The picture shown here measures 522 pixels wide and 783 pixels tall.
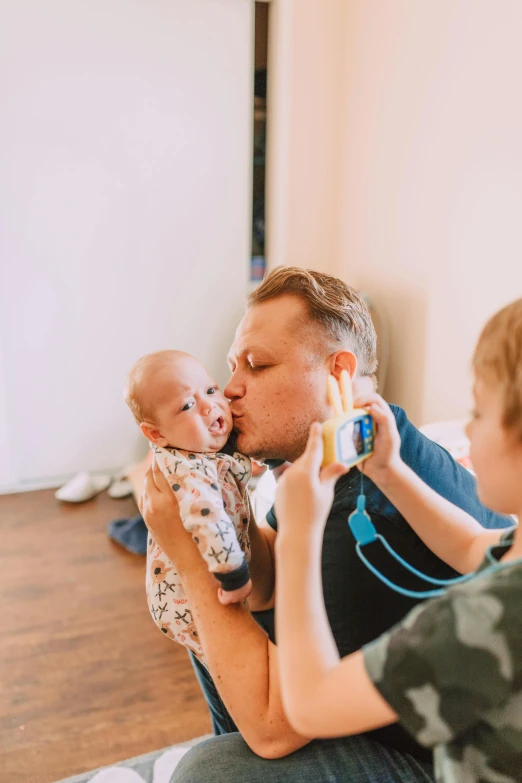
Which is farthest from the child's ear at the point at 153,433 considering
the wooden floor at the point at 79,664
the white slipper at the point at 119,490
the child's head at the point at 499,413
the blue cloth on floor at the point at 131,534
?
the white slipper at the point at 119,490

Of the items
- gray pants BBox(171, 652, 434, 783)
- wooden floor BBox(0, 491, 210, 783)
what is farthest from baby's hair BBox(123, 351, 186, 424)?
wooden floor BBox(0, 491, 210, 783)

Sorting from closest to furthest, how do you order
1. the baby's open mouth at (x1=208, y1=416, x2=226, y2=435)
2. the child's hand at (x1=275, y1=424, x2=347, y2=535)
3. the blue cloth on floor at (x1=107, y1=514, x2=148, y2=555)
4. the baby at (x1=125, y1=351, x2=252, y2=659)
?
the child's hand at (x1=275, y1=424, x2=347, y2=535) < the baby at (x1=125, y1=351, x2=252, y2=659) < the baby's open mouth at (x1=208, y1=416, x2=226, y2=435) < the blue cloth on floor at (x1=107, y1=514, x2=148, y2=555)

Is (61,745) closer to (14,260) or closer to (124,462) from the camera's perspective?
(124,462)

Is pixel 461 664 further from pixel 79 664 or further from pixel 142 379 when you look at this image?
pixel 79 664

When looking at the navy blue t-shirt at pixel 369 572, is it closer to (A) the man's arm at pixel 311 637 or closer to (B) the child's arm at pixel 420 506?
(B) the child's arm at pixel 420 506

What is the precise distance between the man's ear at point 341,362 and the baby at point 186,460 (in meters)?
0.21

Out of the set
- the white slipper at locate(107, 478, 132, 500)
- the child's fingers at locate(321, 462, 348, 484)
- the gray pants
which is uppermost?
the child's fingers at locate(321, 462, 348, 484)

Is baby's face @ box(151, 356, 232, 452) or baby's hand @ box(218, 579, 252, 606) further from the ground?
baby's face @ box(151, 356, 232, 452)

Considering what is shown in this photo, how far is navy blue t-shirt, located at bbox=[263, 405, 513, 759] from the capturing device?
1001mm

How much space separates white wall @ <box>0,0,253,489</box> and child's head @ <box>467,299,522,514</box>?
258 cm

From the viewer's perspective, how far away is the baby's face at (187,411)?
1.18 m

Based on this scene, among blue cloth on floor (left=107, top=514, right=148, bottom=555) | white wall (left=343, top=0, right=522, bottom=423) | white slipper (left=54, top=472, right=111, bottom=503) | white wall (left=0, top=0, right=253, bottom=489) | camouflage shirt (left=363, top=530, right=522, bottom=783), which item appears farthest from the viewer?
white slipper (left=54, top=472, right=111, bottom=503)

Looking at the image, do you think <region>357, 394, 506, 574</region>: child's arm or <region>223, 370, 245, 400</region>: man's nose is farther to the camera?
<region>223, 370, 245, 400</region>: man's nose

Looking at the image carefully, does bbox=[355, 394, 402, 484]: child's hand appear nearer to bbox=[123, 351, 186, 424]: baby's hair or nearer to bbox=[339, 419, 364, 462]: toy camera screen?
bbox=[339, 419, 364, 462]: toy camera screen
